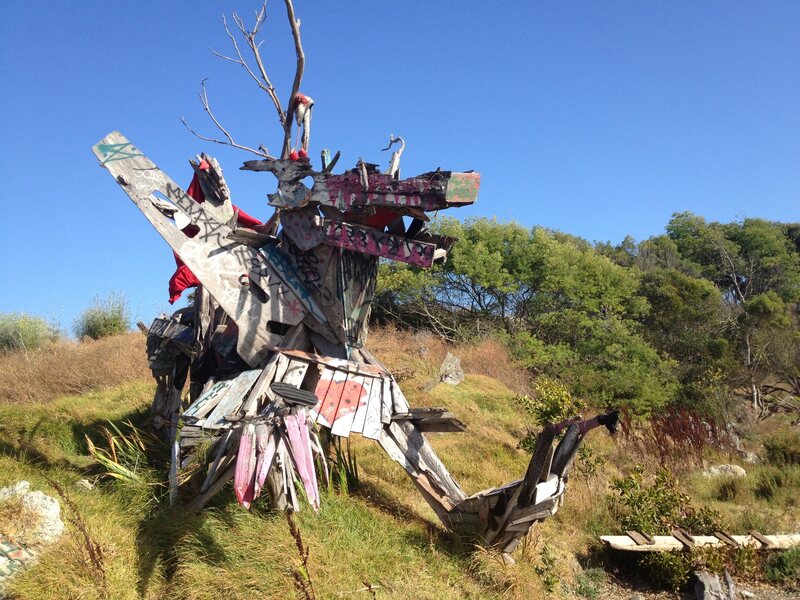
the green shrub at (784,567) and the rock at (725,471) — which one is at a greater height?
the rock at (725,471)

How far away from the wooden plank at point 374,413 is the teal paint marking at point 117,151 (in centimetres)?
219

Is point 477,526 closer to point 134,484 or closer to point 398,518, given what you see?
point 398,518

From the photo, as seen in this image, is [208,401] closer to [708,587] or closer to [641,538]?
[641,538]

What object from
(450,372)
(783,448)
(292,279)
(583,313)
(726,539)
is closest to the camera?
(292,279)

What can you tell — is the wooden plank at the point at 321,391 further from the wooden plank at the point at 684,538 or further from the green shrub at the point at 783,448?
the green shrub at the point at 783,448

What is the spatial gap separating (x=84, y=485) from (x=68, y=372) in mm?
5921

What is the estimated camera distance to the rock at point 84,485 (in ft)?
14.5

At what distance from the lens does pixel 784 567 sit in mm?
4988

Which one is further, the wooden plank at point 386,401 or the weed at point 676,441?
the weed at point 676,441

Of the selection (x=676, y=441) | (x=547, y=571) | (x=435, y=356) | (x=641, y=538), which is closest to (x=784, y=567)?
(x=641, y=538)

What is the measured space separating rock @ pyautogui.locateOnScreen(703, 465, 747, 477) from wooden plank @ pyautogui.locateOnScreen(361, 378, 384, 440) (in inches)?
212

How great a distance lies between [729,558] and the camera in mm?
4922

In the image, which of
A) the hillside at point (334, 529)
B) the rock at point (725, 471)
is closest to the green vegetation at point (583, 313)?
the rock at point (725, 471)

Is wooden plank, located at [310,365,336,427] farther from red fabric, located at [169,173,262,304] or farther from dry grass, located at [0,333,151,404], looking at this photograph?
dry grass, located at [0,333,151,404]
